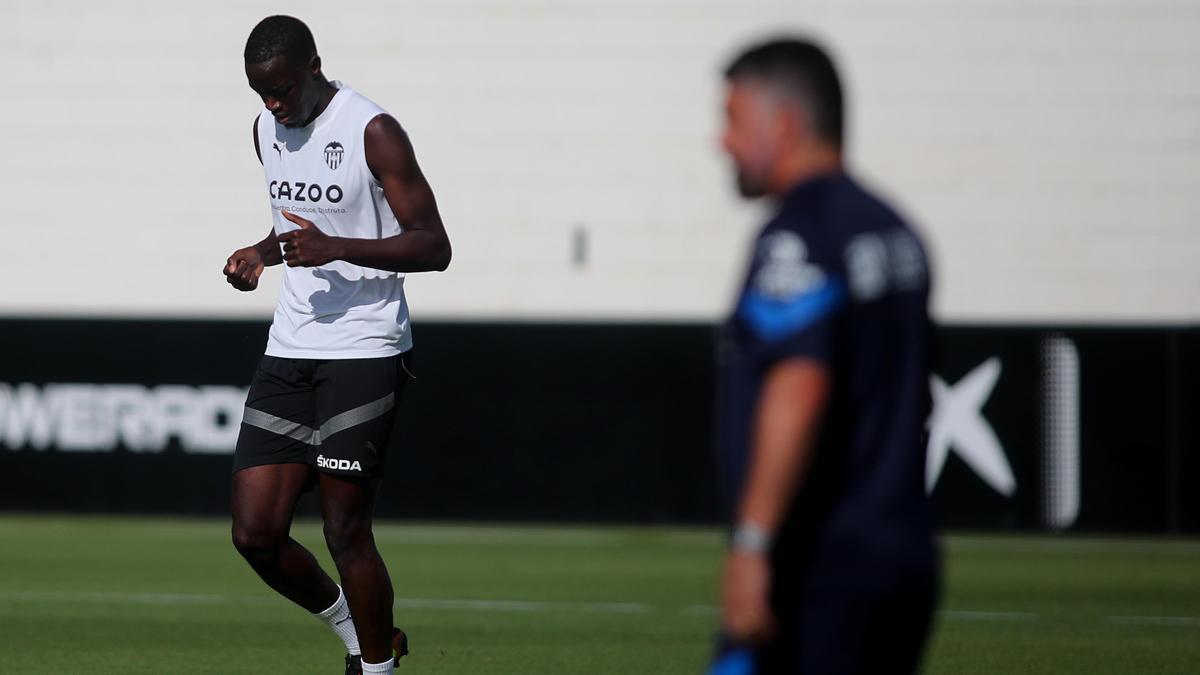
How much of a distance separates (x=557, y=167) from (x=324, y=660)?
10796 millimetres

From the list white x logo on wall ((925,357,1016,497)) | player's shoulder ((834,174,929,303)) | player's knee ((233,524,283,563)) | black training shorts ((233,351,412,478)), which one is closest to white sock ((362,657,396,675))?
player's knee ((233,524,283,563))

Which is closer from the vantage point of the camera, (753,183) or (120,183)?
(753,183)

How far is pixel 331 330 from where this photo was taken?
21.6 ft

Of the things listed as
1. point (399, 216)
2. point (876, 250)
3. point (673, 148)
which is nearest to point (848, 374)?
point (876, 250)

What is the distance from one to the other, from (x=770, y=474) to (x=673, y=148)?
15.3 m

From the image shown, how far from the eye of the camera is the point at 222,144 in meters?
18.7

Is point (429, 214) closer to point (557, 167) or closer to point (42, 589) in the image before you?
point (42, 589)

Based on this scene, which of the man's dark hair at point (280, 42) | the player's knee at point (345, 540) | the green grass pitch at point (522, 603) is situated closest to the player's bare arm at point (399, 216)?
the man's dark hair at point (280, 42)

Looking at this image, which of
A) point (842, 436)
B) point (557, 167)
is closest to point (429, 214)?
point (842, 436)

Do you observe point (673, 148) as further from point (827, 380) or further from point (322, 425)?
point (827, 380)

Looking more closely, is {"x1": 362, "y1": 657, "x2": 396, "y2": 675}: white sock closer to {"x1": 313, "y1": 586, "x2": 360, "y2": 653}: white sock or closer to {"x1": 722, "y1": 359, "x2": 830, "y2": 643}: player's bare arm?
{"x1": 313, "y1": 586, "x2": 360, "y2": 653}: white sock

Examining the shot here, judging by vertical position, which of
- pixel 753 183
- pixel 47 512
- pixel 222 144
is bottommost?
pixel 47 512

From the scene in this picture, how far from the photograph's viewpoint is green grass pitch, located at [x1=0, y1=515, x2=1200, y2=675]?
27.3ft

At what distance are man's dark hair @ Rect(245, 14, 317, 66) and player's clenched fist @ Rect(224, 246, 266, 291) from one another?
64 centimetres
